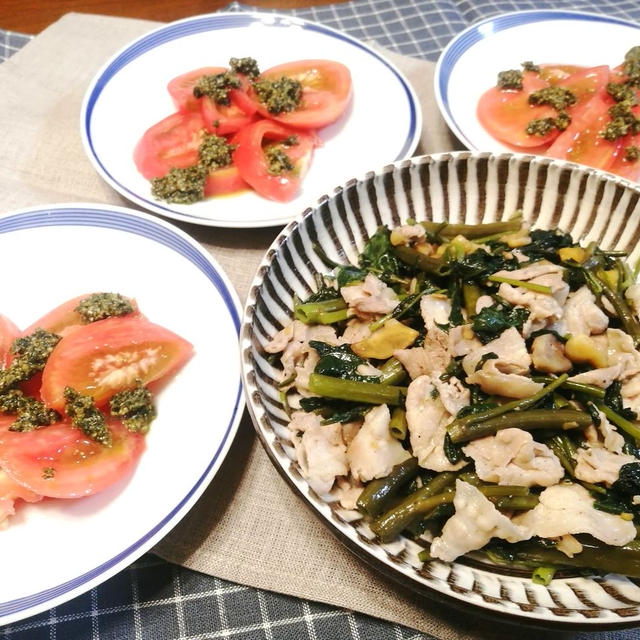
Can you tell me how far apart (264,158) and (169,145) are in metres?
0.59

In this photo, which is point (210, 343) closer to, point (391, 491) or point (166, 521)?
point (166, 521)

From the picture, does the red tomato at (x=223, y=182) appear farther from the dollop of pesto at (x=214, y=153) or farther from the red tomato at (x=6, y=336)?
the red tomato at (x=6, y=336)

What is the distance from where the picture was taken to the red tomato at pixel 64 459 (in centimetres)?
170

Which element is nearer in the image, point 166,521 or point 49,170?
point 166,521

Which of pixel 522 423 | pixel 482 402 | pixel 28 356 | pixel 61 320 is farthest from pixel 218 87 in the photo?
pixel 522 423

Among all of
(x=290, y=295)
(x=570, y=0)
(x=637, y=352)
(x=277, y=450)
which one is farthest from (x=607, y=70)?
(x=277, y=450)

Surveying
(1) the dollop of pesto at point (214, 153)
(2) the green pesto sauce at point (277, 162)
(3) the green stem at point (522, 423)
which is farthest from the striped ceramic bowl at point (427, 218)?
(1) the dollop of pesto at point (214, 153)

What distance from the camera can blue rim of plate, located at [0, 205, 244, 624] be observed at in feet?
5.18

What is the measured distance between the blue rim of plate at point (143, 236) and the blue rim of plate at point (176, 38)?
0.73ft

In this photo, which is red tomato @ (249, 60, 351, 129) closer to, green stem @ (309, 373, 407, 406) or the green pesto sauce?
the green pesto sauce

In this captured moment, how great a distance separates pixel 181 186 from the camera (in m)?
2.69

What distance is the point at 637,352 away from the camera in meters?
1.80

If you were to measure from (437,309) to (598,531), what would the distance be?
32.7 inches

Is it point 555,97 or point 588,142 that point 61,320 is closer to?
point 588,142
